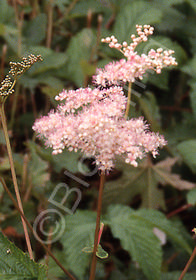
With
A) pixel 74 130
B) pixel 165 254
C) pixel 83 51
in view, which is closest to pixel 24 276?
pixel 74 130

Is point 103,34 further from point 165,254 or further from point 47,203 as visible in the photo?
point 165,254

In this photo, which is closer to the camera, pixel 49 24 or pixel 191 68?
pixel 191 68

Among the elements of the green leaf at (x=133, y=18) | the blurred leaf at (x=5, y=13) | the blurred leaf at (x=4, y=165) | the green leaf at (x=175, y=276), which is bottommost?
the green leaf at (x=175, y=276)

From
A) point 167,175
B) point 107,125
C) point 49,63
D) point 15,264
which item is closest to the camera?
point 107,125

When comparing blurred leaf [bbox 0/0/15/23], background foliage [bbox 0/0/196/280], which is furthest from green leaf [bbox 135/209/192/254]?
blurred leaf [bbox 0/0/15/23]

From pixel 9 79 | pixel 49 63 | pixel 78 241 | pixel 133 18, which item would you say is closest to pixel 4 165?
pixel 78 241

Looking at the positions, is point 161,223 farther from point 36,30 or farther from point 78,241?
point 36,30

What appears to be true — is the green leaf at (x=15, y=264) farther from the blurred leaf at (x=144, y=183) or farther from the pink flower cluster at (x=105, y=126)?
the blurred leaf at (x=144, y=183)

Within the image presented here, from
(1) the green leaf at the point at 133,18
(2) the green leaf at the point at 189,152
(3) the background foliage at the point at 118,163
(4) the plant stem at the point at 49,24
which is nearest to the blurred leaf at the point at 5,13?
(3) the background foliage at the point at 118,163
